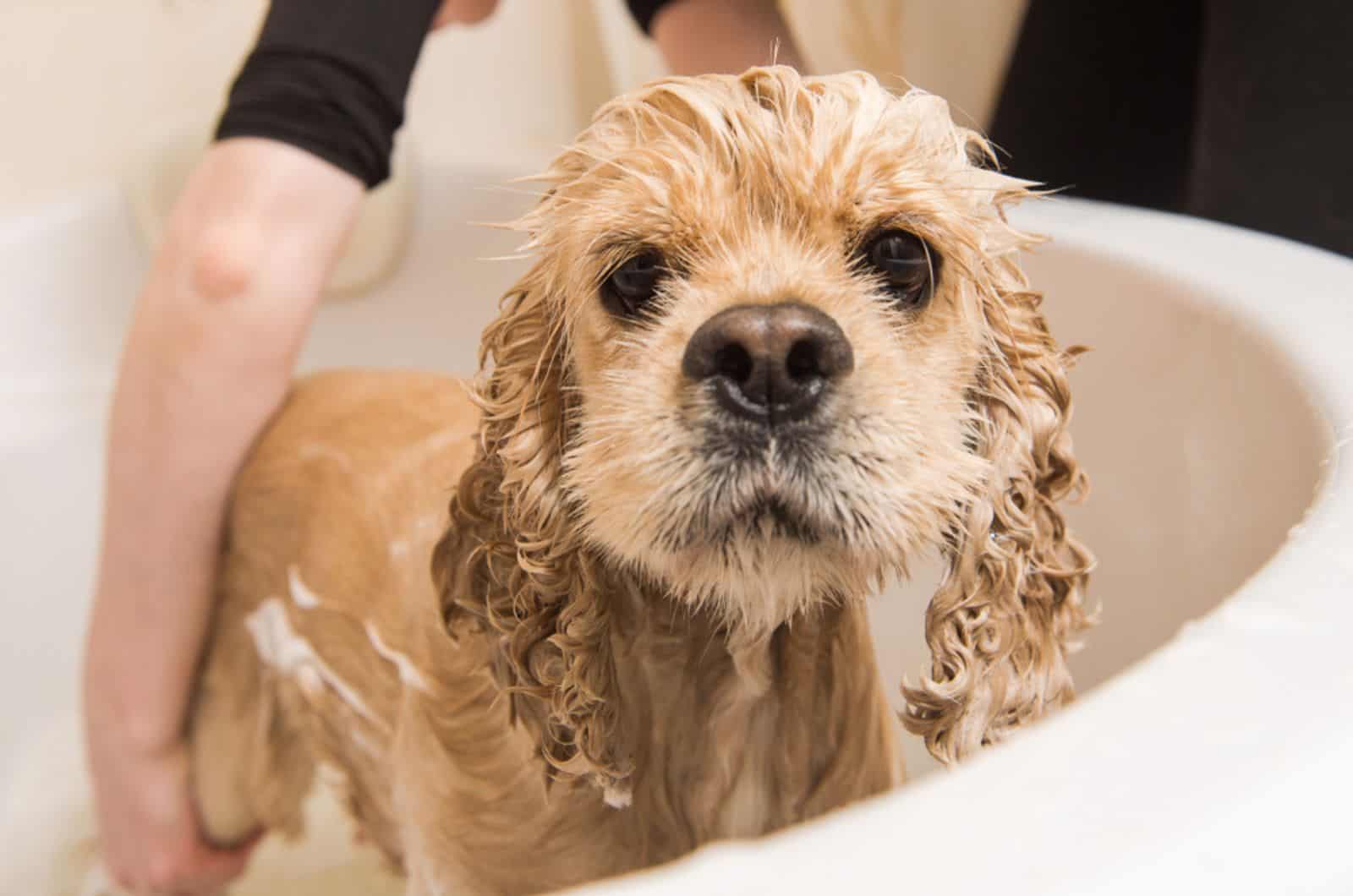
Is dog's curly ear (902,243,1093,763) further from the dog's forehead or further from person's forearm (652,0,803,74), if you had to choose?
person's forearm (652,0,803,74)

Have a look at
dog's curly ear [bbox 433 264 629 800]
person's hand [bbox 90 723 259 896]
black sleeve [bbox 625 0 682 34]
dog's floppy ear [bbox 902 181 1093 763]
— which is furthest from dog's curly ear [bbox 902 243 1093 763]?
black sleeve [bbox 625 0 682 34]

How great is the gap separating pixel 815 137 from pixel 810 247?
0.07 metres

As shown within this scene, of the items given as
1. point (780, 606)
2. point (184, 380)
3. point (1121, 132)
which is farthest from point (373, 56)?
point (1121, 132)

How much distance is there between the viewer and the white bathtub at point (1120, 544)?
353 mm

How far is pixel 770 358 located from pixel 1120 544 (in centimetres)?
58

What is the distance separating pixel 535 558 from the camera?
728mm

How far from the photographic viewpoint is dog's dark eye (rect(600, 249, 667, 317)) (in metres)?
0.66

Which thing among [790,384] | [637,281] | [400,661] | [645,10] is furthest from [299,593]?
[645,10]

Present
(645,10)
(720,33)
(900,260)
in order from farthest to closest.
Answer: (645,10) → (720,33) → (900,260)

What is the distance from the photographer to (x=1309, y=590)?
0.48m

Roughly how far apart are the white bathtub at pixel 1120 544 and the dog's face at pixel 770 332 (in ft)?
0.54

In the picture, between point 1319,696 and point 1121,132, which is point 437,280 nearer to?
point 1121,132

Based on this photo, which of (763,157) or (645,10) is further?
(645,10)

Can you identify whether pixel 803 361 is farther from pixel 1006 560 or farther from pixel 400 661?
pixel 400 661
